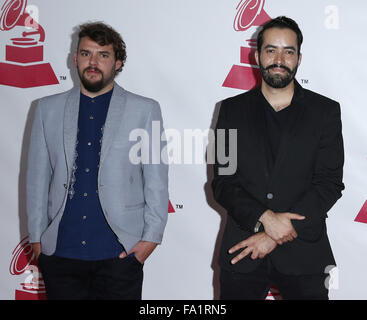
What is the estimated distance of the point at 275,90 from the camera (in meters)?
2.65

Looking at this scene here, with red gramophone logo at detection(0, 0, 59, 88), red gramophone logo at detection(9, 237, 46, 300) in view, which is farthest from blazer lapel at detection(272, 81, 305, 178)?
red gramophone logo at detection(9, 237, 46, 300)

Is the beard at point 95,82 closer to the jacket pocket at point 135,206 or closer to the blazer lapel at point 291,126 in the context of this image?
the jacket pocket at point 135,206

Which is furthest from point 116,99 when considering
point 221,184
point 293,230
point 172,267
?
point 172,267

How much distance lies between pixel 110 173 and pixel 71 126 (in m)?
0.35

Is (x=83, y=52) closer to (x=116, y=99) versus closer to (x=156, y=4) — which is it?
(x=116, y=99)

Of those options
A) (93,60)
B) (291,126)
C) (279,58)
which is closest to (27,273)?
(93,60)

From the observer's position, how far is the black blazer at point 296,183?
2479 millimetres

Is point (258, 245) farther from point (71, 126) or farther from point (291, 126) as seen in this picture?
point (71, 126)

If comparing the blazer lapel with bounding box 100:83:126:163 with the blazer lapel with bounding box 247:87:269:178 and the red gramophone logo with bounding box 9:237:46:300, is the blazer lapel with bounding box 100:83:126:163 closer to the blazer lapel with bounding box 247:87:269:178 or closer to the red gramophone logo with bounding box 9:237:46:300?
the blazer lapel with bounding box 247:87:269:178

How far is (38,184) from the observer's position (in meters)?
2.86

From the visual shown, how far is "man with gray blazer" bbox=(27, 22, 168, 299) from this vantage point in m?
2.71

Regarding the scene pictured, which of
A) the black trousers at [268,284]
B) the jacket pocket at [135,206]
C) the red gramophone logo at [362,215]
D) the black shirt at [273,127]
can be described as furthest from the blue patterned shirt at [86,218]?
the red gramophone logo at [362,215]

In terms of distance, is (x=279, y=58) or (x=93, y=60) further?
(x=93, y=60)

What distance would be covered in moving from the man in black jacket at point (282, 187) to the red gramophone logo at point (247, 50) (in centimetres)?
99
